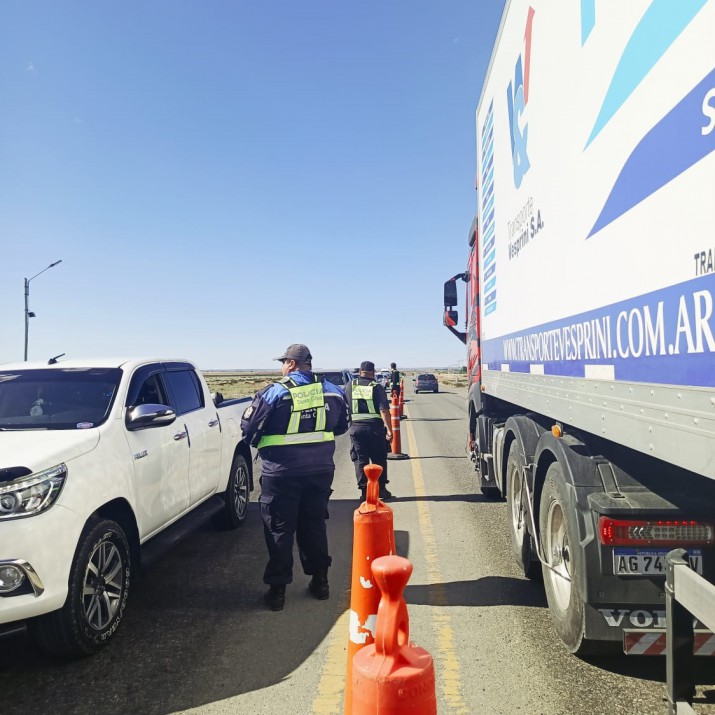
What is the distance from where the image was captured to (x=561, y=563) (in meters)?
3.88

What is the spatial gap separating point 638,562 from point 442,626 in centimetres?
161

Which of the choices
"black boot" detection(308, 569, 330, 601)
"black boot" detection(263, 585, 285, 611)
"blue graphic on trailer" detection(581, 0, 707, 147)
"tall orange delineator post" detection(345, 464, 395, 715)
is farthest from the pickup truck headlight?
"blue graphic on trailer" detection(581, 0, 707, 147)

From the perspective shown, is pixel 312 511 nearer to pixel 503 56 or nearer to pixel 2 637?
pixel 2 637

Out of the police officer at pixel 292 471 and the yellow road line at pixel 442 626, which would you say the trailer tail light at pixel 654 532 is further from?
the police officer at pixel 292 471

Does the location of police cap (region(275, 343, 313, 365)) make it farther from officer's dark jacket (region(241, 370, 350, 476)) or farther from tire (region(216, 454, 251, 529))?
tire (region(216, 454, 251, 529))

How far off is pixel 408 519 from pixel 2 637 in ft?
15.5

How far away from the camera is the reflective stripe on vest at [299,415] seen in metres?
4.77

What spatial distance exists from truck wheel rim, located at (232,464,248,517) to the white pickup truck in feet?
1.25

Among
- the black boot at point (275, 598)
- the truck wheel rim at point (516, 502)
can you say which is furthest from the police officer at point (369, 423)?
the black boot at point (275, 598)

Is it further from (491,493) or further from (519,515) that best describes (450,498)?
(519,515)

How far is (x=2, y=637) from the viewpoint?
316 centimetres

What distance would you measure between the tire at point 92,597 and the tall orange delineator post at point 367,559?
168cm

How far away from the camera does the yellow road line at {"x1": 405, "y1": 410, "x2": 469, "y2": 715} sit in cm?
329

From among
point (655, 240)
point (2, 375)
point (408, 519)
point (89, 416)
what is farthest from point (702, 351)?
point (408, 519)
